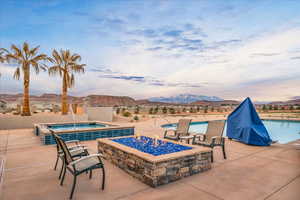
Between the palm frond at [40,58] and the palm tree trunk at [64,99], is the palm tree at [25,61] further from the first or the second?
the palm tree trunk at [64,99]

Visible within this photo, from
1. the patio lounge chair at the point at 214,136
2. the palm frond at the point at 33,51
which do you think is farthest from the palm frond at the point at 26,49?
the patio lounge chair at the point at 214,136

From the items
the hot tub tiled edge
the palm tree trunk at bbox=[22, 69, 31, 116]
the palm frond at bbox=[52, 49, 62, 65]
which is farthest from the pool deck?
the palm frond at bbox=[52, 49, 62, 65]

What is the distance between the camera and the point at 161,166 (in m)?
2.92

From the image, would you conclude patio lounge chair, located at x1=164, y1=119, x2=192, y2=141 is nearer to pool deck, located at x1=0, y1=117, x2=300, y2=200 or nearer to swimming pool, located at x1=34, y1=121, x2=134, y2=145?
pool deck, located at x1=0, y1=117, x2=300, y2=200

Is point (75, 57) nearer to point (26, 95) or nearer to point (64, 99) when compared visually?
point (64, 99)

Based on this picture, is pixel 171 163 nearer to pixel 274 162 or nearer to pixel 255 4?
pixel 274 162

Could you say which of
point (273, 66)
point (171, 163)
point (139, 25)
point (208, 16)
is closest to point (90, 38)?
point (139, 25)

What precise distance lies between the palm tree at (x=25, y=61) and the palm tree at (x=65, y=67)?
2.52 feet

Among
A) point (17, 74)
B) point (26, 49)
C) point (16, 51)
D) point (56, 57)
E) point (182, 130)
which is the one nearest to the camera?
point (182, 130)

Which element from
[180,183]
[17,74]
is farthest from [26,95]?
[180,183]

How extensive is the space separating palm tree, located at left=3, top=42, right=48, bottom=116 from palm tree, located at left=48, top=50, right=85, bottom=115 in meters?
0.77

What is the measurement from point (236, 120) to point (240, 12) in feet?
15.7

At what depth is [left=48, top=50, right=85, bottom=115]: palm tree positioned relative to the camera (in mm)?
11945

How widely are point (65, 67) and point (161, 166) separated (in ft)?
38.1
